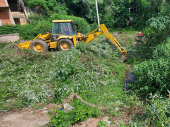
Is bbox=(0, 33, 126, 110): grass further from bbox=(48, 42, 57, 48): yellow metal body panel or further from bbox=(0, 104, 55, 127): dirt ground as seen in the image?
bbox=(48, 42, 57, 48): yellow metal body panel

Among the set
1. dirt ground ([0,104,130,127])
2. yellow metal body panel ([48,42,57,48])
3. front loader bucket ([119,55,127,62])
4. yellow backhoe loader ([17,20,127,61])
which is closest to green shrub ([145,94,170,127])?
dirt ground ([0,104,130,127])

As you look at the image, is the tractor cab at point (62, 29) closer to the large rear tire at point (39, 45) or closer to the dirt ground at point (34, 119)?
the large rear tire at point (39, 45)

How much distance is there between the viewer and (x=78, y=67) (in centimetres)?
588

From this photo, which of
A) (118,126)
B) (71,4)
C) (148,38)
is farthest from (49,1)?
(118,126)

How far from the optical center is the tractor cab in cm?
813

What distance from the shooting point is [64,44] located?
324 inches

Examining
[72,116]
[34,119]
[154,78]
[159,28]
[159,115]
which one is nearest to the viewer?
[159,115]

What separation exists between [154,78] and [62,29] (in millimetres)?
6005

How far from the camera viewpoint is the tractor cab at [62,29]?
8.13m

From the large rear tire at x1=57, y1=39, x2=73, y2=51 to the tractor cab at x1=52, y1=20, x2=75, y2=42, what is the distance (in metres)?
0.50

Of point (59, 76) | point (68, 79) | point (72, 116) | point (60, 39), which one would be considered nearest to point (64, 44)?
point (60, 39)

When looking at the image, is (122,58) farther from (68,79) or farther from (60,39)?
(60,39)

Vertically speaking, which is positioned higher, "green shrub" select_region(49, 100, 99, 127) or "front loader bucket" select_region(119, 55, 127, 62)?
"front loader bucket" select_region(119, 55, 127, 62)

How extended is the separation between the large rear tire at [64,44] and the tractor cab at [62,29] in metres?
0.50
